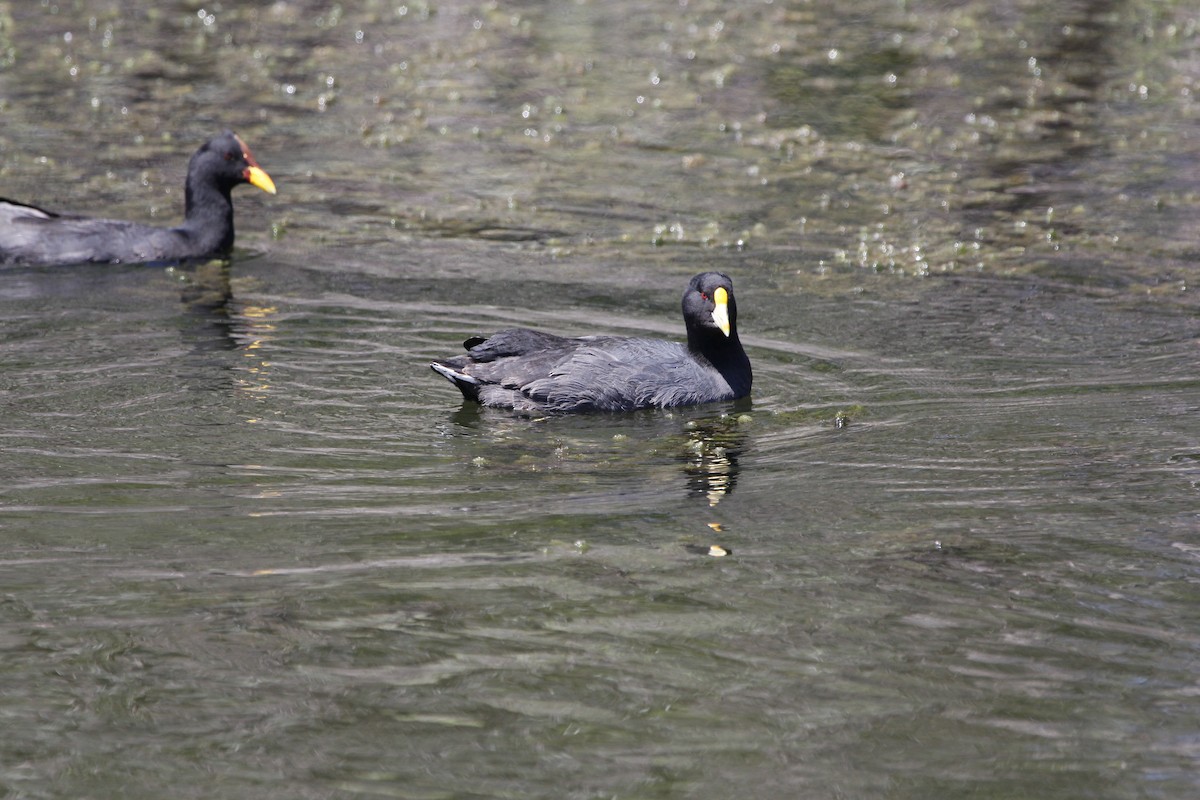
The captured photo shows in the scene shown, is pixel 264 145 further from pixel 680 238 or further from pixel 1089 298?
pixel 1089 298

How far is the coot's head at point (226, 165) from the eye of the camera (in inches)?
518

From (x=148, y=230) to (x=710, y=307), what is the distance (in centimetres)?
552

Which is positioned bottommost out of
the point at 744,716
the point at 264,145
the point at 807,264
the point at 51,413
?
the point at 744,716

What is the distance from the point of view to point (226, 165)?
43.4 feet

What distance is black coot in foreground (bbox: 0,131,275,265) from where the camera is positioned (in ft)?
41.1

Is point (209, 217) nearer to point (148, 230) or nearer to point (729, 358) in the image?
point (148, 230)

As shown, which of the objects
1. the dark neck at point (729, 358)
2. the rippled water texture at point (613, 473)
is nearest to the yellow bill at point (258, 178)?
the rippled water texture at point (613, 473)

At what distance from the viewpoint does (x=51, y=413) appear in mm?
8758

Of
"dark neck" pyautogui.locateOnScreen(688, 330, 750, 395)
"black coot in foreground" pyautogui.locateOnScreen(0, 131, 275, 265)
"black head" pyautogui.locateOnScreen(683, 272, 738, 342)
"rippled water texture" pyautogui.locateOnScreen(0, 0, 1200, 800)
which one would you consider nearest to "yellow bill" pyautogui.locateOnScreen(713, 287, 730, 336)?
"black head" pyautogui.locateOnScreen(683, 272, 738, 342)

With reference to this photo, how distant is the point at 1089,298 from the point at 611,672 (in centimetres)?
680

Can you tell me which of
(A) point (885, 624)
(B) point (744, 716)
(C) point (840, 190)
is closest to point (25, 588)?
(B) point (744, 716)

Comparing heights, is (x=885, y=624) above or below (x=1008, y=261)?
below

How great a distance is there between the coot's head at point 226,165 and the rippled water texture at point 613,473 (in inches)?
22.5

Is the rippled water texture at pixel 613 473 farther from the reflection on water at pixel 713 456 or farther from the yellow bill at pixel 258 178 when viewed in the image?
the yellow bill at pixel 258 178
